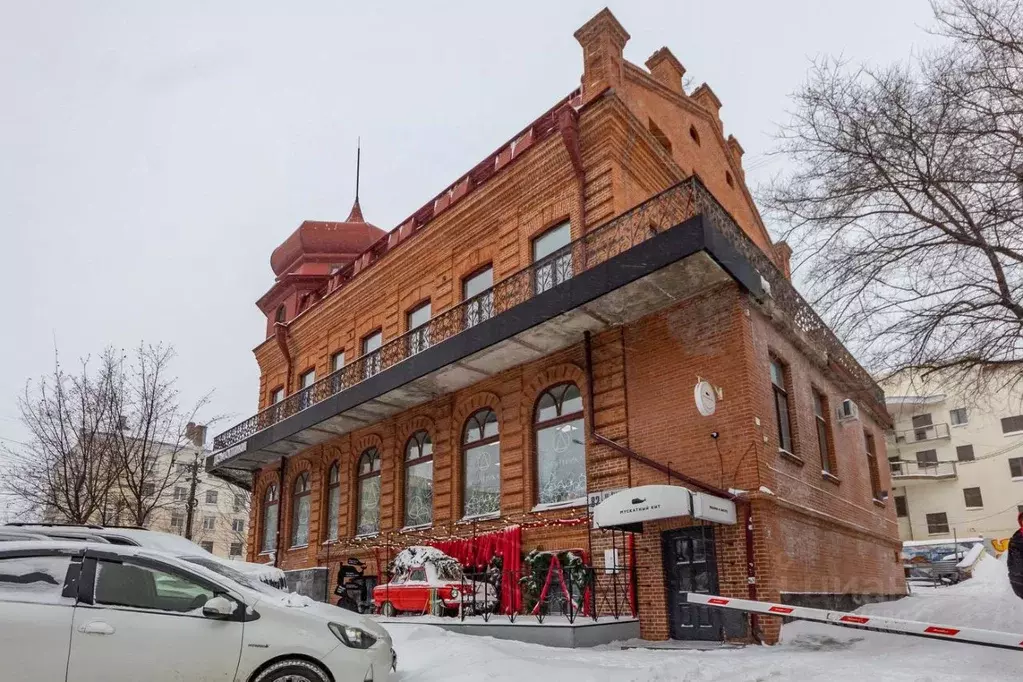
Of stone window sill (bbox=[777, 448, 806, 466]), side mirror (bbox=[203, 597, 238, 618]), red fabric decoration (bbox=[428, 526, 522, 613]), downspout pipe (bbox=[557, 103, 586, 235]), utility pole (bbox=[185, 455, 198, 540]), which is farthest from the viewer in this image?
utility pole (bbox=[185, 455, 198, 540])

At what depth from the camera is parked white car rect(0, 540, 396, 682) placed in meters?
5.27

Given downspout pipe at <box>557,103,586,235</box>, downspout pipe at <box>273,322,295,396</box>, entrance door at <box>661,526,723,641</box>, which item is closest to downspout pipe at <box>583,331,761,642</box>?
entrance door at <box>661,526,723,641</box>

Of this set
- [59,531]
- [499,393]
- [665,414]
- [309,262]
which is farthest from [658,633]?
[309,262]

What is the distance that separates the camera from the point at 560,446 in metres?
13.9

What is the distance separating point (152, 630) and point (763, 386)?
382 inches

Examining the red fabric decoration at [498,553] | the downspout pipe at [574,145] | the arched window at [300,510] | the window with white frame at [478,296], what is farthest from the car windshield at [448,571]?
the arched window at [300,510]

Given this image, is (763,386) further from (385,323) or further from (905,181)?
(385,323)

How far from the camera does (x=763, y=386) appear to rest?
12.0m

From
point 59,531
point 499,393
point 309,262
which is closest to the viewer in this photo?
point 59,531

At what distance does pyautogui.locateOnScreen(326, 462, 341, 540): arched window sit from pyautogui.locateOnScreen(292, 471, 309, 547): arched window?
1424 mm

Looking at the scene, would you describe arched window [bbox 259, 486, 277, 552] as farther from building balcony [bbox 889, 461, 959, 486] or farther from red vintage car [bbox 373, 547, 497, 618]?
building balcony [bbox 889, 461, 959, 486]

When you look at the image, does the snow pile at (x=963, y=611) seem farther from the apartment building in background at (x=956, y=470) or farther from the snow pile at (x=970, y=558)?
the apartment building in background at (x=956, y=470)

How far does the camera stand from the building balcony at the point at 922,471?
4319cm

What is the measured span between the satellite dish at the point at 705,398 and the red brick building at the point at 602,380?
0.14m
